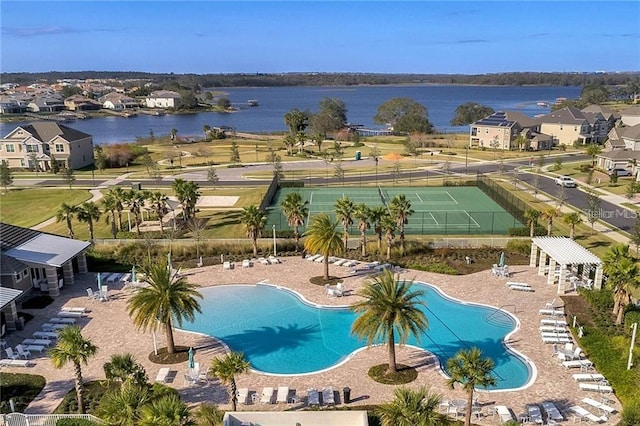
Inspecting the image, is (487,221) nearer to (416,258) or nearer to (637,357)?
(416,258)

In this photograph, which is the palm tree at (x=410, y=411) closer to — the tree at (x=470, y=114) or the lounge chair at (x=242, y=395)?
the lounge chair at (x=242, y=395)

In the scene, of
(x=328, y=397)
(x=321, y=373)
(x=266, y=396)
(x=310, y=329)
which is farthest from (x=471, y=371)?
(x=310, y=329)

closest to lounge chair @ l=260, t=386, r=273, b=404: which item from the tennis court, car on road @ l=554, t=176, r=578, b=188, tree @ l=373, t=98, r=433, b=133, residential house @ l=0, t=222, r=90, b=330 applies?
residential house @ l=0, t=222, r=90, b=330

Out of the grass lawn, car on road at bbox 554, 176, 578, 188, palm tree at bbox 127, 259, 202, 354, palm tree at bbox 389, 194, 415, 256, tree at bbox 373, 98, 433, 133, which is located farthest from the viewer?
tree at bbox 373, 98, 433, 133

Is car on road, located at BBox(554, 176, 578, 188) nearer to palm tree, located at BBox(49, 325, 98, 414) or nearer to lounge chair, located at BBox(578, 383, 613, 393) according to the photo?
lounge chair, located at BBox(578, 383, 613, 393)

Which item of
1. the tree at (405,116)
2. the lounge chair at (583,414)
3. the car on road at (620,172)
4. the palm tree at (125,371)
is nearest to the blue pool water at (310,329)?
the lounge chair at (583,414)

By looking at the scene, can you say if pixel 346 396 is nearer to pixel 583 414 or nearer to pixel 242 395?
pixel 242 395
